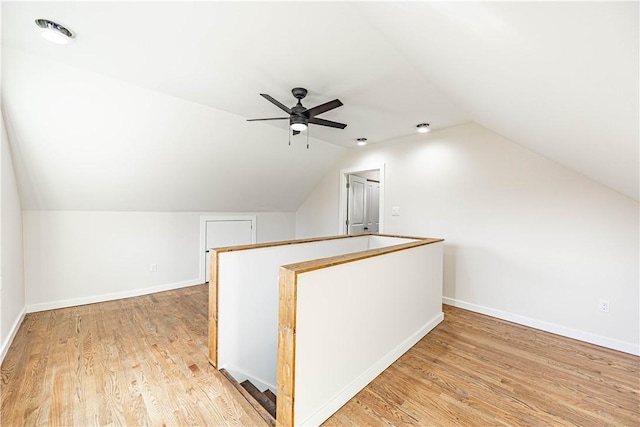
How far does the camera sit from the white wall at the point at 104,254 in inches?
125

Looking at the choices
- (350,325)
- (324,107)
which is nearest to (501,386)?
(350,325)

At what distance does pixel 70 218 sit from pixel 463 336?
189 inches

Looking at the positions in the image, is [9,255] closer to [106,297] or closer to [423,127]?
[106,297]

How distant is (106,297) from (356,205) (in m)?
4.11

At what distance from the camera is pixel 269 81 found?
2.38m

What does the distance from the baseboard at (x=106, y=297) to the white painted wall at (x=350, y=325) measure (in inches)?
133

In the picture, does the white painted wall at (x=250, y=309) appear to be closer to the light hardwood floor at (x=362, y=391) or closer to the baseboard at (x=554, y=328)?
the light hardwood floor at (x=362, y=391)

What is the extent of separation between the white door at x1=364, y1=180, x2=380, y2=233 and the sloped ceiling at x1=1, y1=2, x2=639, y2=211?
6.26ft

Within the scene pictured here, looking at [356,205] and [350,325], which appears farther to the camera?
[356,205]

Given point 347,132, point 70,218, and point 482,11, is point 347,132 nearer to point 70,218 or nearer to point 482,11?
point 482,11

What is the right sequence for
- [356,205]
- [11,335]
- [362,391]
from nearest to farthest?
[362,391]
[11,335]
[356,205]

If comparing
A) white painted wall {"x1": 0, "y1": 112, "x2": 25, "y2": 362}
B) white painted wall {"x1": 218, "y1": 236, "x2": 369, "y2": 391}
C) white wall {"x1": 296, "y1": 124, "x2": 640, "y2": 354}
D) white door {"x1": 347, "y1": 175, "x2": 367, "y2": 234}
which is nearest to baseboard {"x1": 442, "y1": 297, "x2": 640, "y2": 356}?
white wall {"x1": 296, "y1": 124, "x2": 640, "y2": 354}

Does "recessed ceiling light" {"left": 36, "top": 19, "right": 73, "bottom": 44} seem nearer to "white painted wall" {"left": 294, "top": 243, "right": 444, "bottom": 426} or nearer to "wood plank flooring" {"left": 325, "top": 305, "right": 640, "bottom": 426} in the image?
"white painted wall" {"left": 294, "top": 243, "right": 444, "bottom": 426}

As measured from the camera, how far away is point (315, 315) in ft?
5.08
